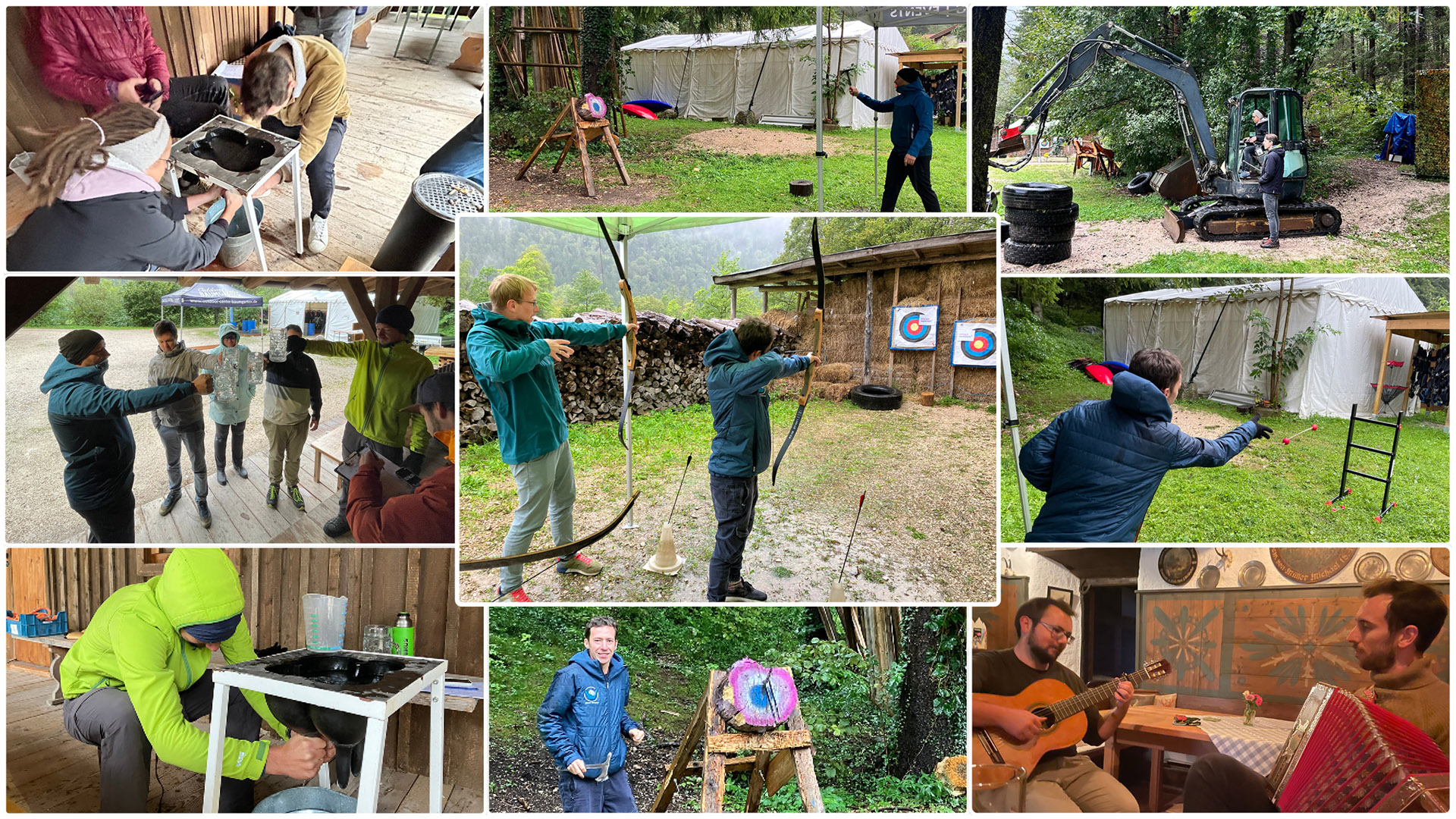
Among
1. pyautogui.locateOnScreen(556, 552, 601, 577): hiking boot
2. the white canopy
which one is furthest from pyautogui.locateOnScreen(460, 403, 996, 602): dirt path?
the white canopy

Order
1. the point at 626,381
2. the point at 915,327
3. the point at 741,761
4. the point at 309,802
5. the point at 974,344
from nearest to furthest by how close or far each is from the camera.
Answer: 1. the point at 309,802
2. the point at 626,381
3. the point at 741,761
4. the point at 974,344
5. the point at 915,327

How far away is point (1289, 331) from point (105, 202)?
481cm

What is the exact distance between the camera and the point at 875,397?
146 inches

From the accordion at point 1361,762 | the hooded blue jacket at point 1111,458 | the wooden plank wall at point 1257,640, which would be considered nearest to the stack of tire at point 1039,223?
the hooded blue jacket at point 1111,458

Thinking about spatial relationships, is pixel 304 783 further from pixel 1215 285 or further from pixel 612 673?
pixel 1215 285

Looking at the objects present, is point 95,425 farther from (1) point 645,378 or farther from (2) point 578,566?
(1) point 645,378

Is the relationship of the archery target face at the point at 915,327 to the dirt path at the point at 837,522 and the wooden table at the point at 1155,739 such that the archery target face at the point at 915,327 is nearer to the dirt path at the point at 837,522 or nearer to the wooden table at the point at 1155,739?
the dirt path at the point at 837,522

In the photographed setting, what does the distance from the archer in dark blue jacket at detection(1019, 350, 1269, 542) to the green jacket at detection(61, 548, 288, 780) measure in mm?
3102

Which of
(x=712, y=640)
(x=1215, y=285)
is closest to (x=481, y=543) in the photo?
(x=712, y=640)

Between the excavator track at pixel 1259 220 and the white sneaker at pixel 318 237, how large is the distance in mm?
4379

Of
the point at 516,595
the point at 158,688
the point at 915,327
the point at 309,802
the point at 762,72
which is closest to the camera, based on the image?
the point at 158,688

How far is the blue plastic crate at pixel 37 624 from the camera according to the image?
3.49m

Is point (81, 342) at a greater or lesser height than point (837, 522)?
greater

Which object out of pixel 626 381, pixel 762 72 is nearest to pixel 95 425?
pixel 626 381
